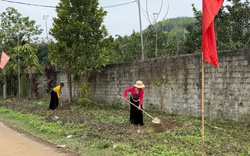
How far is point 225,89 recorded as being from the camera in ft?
26.2

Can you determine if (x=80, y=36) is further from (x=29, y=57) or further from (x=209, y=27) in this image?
(x=209, y=27)

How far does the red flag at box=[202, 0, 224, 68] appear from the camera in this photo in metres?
4.13

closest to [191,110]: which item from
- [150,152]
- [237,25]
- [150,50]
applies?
[150,152]

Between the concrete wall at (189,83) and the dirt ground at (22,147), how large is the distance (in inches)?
198

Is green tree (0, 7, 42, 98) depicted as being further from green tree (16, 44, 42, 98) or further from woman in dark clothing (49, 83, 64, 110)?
woman in dark clothing (49, 83, 64, 110)

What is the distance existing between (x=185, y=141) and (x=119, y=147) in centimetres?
153

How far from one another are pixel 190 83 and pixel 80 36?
223 inches

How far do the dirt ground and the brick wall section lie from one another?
16.4 feet

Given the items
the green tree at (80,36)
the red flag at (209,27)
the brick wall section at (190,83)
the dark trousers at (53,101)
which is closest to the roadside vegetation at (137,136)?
the brick wall section at (190,83)

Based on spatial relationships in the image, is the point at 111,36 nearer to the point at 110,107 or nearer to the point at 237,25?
the point at 110,107

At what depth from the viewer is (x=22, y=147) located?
6098 millimetres

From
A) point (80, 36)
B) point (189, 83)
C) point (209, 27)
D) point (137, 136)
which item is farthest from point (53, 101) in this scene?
point (209, 27)

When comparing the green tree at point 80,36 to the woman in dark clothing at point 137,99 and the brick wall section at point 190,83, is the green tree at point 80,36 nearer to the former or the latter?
the brick wall section at point 190,83

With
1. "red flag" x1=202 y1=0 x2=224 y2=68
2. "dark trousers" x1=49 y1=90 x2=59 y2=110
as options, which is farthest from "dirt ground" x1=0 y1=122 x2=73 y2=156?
"dark trousers" x1=49 y1=90 x2=59 y2=110
